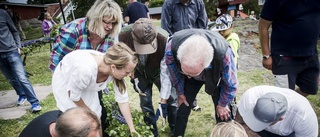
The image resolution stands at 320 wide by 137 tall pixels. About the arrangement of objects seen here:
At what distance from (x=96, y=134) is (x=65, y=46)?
1.23 metres

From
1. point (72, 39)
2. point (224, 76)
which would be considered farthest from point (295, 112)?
point (72, 39)

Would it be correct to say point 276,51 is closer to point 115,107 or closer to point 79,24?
point 115,107

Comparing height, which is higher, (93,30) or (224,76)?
(93,30)

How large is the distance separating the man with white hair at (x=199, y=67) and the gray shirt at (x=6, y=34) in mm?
2665

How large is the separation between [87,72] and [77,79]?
90 mm

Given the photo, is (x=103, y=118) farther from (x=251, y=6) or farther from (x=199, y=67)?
(x=251, y=6)

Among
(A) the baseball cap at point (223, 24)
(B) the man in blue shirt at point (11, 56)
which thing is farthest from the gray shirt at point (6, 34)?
(A) the baseball cap at point (223, 24)

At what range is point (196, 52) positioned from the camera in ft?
5.91

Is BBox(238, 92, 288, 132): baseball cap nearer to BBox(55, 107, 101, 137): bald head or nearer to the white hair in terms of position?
the white hair

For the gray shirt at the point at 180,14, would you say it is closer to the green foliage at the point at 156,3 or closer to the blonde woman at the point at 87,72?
the blonde woman at the point at 87,72

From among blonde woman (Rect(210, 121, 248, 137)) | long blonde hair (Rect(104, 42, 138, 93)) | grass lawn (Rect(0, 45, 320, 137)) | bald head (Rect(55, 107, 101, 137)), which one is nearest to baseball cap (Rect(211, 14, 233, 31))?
grass lawn (Rect(0, 45, 320, 137))

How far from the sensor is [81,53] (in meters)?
1.92

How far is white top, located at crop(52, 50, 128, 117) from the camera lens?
183 cm

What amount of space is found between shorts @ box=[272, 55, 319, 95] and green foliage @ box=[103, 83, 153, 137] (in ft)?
4.51
